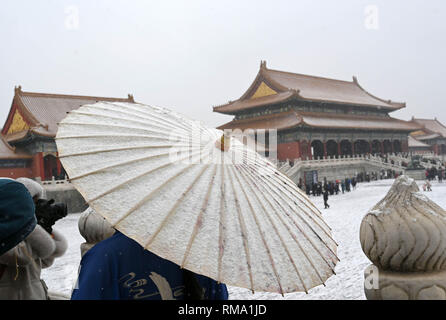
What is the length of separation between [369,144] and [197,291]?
31.5 metres

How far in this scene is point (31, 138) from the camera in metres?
19.4

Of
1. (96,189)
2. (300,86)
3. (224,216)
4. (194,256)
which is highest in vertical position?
(300,86)

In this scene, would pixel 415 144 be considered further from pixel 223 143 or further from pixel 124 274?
pixel 124 274

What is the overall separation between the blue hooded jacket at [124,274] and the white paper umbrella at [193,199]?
→ 0.50 ft

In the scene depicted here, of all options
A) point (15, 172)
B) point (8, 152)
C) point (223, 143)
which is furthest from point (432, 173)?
point (223, 143)

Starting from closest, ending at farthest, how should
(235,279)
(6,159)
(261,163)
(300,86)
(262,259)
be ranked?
(235,279), (262,259), (261,163), (6,159), (300,86)

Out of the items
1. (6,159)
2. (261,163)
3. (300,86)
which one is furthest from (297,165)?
(261,163)

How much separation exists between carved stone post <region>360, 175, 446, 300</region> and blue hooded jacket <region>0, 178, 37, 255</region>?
1.57m

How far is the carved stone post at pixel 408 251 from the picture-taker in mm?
1817

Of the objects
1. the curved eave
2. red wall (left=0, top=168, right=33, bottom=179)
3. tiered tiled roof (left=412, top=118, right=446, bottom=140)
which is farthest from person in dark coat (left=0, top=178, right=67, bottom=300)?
tiered tiled roof (left=412, top=118, right=446, bottom=140)

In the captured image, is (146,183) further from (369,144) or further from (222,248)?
(369,144)

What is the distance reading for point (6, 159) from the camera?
19.5m

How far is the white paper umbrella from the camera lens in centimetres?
135

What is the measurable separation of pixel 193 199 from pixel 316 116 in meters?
26.7
